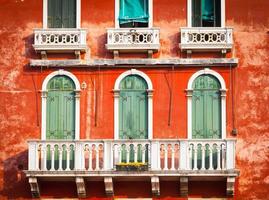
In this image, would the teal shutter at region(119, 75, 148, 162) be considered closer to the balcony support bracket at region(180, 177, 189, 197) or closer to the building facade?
the building facade

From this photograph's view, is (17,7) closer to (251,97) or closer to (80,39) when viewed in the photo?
(80,39)

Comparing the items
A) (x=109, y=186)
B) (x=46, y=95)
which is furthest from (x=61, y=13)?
(x=109, y=186)

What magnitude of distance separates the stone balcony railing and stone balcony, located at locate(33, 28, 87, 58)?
9.85 ft

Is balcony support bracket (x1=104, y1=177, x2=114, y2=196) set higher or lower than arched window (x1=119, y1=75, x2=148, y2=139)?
lower

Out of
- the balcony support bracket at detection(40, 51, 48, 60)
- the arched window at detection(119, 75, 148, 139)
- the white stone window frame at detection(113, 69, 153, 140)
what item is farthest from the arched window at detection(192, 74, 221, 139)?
the balcony support bracket at detection(40, 51, 48, 60)

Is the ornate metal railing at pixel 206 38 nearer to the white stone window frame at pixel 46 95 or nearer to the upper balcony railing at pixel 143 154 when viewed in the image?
the upper balcony railing at pixel 143 154

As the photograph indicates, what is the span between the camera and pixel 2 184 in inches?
1676

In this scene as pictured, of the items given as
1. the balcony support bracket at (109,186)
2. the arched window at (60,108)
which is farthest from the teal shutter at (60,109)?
the balcony support bracket at (109,186)

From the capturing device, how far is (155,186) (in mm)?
41688

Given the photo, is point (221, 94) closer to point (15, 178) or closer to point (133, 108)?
point (133, 108)

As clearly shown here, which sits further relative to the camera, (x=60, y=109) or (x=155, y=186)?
(x=60, y=109)

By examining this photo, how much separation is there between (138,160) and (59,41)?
14.4 feet

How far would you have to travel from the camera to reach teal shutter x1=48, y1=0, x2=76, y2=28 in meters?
43.4

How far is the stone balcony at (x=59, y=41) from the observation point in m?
42.8
